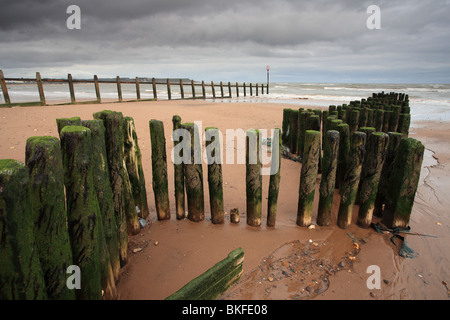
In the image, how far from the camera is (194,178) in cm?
301

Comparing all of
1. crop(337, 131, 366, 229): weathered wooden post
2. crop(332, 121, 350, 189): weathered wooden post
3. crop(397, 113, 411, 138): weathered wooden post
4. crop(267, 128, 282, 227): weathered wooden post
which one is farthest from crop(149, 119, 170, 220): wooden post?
crop(397, 113, 411, 138): weathered wooden post

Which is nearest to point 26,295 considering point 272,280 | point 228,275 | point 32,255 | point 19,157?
point 32,255

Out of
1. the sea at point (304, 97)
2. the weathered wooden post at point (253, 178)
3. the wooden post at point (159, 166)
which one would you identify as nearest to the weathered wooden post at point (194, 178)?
the wooden post at point (159, 166)

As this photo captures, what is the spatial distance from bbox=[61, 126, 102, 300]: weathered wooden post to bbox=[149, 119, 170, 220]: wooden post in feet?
3.77

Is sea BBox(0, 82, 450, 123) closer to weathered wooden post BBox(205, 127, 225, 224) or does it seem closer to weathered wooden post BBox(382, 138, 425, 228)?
weathered wooden post BBox(382, 138, 425, 228)

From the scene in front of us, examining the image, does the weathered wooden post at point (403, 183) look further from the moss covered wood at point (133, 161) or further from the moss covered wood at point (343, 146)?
the moss covered wood at point (133, 161)

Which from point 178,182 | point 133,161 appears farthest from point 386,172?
point 133,161

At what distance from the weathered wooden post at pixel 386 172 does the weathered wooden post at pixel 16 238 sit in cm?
379

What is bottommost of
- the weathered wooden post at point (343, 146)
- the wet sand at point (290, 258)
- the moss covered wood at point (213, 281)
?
the wet sand at point (290, 258)

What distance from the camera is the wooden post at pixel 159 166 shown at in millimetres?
2904

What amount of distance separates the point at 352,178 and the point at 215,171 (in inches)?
66.0

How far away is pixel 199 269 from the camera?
253 cm

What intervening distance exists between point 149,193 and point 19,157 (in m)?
3.43

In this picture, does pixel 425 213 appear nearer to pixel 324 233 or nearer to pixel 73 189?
pixel 324 233
